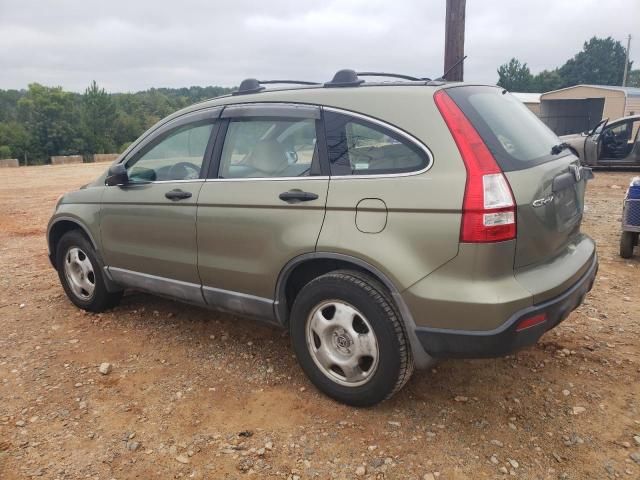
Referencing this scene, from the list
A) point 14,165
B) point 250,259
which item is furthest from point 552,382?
point 14,165

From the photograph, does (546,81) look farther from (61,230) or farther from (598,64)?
(61,230)

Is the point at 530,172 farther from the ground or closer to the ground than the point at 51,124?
closer to the ground

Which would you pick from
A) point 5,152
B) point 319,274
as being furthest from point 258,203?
point 5,152

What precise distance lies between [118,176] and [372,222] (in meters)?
2.23

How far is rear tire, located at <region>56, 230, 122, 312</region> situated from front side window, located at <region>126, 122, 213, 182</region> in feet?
2.99

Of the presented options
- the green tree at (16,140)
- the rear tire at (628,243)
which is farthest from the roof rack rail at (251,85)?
the green tree at (16,140)

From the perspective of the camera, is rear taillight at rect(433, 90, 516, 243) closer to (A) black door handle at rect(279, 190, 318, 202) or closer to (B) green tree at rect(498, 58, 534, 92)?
(A) black door handle at rect(279, 190, 318, 202)

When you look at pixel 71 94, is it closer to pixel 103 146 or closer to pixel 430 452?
pixel 103 146

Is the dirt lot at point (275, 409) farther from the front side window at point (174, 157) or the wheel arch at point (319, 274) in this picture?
the front side window at point (174, 157)

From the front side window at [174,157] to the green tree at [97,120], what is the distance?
64.7 m

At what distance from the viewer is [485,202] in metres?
2.38

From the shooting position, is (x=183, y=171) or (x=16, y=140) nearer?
(x=183, y=171)

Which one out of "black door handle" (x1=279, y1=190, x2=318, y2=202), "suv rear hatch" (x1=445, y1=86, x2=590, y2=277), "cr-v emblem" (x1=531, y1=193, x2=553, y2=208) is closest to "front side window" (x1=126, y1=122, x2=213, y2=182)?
"black door handle" (x1=279, y1=190, x2=318, y2=202)

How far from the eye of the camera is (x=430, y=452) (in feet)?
8.46
